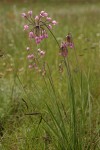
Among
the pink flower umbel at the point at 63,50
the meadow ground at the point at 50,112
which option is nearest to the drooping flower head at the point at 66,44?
the pink flower umbel at the point at 63,50

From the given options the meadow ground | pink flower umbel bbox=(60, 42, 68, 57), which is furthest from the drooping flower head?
the meadow ground

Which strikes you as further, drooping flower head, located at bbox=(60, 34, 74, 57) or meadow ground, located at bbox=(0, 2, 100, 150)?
meadow ground, located at bbox=(0, 2, 100, 150)

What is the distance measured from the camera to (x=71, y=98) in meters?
2.50

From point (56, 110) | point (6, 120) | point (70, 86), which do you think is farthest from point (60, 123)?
point (6, 120)

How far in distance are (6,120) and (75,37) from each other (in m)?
4.20

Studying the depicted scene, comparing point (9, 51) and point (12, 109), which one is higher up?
point (9, 51)

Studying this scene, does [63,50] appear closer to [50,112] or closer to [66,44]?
[66,44]

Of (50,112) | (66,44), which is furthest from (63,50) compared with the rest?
(50,112)

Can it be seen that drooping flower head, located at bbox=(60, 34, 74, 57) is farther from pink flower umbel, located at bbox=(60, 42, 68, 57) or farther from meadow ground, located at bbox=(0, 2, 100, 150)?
meadow ground, located at bbox=(0, 2, 100, 150)

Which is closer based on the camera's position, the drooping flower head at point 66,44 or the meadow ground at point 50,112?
the drooping flower head at point 66,44

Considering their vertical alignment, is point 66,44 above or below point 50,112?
above

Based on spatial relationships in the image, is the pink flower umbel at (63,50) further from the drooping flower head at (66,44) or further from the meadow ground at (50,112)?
the meadow ground at (50,112)

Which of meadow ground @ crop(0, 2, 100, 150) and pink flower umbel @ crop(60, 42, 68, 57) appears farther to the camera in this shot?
meadow ground @ crop(0, 2, 100, 150)

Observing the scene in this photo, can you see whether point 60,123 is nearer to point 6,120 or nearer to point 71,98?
point 71,98
